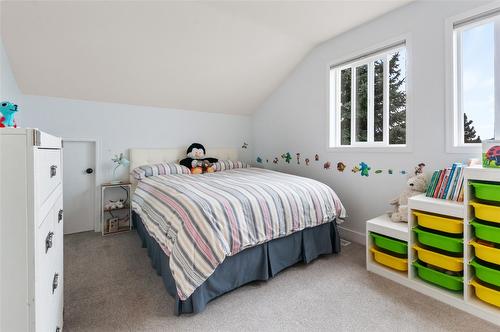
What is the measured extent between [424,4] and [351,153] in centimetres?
151

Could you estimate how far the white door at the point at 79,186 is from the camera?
305cm

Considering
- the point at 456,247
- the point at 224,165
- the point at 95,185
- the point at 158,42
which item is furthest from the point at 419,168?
the point at 95,185

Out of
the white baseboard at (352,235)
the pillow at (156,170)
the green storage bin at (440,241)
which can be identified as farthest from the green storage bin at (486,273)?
the pillow at (156,170)

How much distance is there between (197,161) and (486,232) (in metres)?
3.08

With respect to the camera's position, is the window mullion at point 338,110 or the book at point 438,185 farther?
the window mullion at point 338,110

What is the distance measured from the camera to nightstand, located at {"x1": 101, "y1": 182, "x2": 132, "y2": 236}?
3.13m

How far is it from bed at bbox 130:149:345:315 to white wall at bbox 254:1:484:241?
0.54 metres

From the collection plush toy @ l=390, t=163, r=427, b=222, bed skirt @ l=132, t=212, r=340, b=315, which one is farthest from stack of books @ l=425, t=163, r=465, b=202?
bed skirt @ l=132, t=212, r=340, b=315

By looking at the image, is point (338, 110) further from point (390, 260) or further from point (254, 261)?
point (254, 261)

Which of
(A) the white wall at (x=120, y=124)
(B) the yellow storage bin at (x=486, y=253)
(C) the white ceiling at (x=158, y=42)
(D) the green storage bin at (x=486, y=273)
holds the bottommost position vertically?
(D) the green storage bin at (x=486, y=273)

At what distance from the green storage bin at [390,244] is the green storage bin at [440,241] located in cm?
14

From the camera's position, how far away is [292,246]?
7.01 ft

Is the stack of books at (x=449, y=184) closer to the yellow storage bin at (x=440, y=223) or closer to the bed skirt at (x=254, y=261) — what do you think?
the yellow storage bin at (x=440, y=223)

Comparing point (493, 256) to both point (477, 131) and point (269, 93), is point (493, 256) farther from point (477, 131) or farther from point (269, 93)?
point (269, 93)
